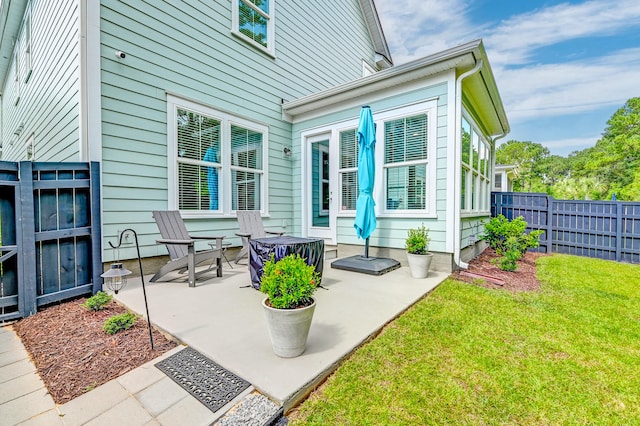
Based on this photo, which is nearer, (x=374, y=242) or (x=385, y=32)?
(x=374, y=242)

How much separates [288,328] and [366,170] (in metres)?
3.20

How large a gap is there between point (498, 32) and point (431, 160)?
9.20m

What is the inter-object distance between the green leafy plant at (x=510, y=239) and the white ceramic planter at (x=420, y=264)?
1.96 meters

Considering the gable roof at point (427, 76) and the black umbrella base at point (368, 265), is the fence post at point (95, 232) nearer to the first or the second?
the black umbrella base at point (368, 265)

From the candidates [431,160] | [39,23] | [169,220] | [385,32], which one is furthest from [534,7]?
[39,23]

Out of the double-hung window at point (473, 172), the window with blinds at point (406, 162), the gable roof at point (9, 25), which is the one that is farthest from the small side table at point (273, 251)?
the gable roof at point (9, 25)

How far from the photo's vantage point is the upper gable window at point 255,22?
5.43 meters

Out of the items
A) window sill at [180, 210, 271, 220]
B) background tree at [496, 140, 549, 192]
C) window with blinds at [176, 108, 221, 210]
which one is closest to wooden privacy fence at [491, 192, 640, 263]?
window sill at [180, 210, 271, 220]

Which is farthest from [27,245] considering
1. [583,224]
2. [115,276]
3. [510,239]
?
[583,224]

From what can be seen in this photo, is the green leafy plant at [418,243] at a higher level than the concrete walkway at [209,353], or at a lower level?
higher

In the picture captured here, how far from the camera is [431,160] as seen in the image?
180 inches

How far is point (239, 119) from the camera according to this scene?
544 cm

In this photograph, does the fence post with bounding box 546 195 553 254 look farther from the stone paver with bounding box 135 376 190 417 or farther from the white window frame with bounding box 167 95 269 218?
the stone paver with bounding box 135 376 190 417

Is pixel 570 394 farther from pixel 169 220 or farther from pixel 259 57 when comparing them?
pixel 259 57
